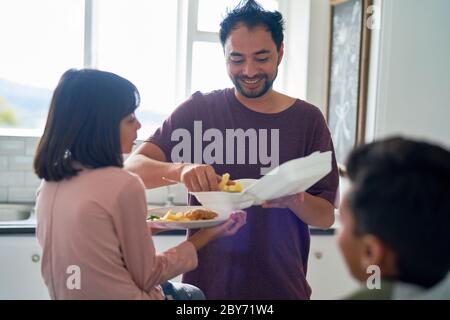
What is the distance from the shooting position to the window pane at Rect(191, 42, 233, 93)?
6.91 feet

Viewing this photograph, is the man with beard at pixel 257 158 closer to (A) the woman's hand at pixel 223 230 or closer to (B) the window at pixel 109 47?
(A) the woman's hand at pixel 223 230

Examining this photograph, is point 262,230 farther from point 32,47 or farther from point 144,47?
point 32,47

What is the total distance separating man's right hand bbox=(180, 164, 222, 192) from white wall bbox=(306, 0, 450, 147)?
0.85 meters

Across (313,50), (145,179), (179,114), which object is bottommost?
(145,179)

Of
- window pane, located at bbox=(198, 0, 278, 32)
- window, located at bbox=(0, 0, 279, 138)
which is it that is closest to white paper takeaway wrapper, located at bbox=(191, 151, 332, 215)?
window, located at bbox=(0, 0, 279, 138)

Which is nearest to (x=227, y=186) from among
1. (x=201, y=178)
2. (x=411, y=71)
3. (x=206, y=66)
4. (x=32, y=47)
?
(x=201, y=178)

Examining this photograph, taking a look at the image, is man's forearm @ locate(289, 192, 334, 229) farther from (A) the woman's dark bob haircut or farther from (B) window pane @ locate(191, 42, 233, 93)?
(B) window pane @ locate(191, 42, 233, 93)

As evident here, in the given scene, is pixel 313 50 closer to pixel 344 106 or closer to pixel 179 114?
pixel 344 106

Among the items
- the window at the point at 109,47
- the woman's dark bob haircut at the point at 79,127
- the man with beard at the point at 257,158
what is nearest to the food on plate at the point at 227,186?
the man with beard at the point at 257,158

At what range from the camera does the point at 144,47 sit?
6.86 feet

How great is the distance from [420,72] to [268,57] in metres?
0.78

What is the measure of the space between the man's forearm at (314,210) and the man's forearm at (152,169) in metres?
0.24
